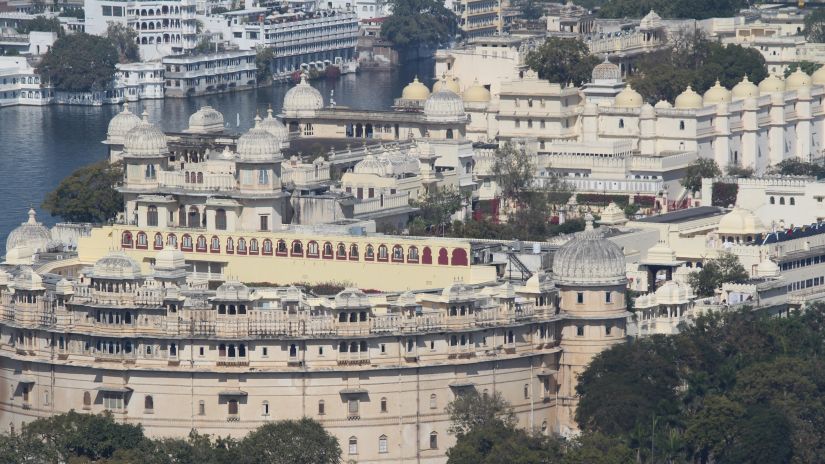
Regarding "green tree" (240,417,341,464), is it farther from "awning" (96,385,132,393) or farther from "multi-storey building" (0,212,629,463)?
"awning" (96,385,132,393)

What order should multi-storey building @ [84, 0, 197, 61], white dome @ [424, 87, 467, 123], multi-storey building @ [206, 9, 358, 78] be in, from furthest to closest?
multi-storey building @ [206, 9, 358, 78], multi-storey building @ [84, 0, 197, 61], white dome @ [424, 87, 467, 123]

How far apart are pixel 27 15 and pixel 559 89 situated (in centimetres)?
6683

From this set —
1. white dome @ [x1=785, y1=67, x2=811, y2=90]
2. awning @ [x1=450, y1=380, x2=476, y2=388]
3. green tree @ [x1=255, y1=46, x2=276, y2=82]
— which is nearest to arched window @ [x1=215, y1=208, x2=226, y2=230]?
awning @ [x1=450, y1=380, x2=476, y2=388]

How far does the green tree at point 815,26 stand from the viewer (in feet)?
520

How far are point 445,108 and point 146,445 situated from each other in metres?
39.1

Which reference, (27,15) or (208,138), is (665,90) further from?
(27,15)

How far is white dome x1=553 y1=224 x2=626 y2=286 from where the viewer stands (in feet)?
315

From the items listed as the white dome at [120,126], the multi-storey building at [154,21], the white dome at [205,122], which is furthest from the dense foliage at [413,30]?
the white dome at [120,126]

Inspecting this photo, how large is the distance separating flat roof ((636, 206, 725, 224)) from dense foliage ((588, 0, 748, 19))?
160 feet

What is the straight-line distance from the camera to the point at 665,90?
140 meters

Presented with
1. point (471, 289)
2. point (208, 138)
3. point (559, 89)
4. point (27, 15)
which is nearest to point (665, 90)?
point (559, 89)

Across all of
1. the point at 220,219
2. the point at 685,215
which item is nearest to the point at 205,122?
the point at 220,219

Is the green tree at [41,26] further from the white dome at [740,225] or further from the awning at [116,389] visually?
the awning at [116,389]

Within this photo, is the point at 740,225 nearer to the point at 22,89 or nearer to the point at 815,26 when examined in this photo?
the point at 815,26
